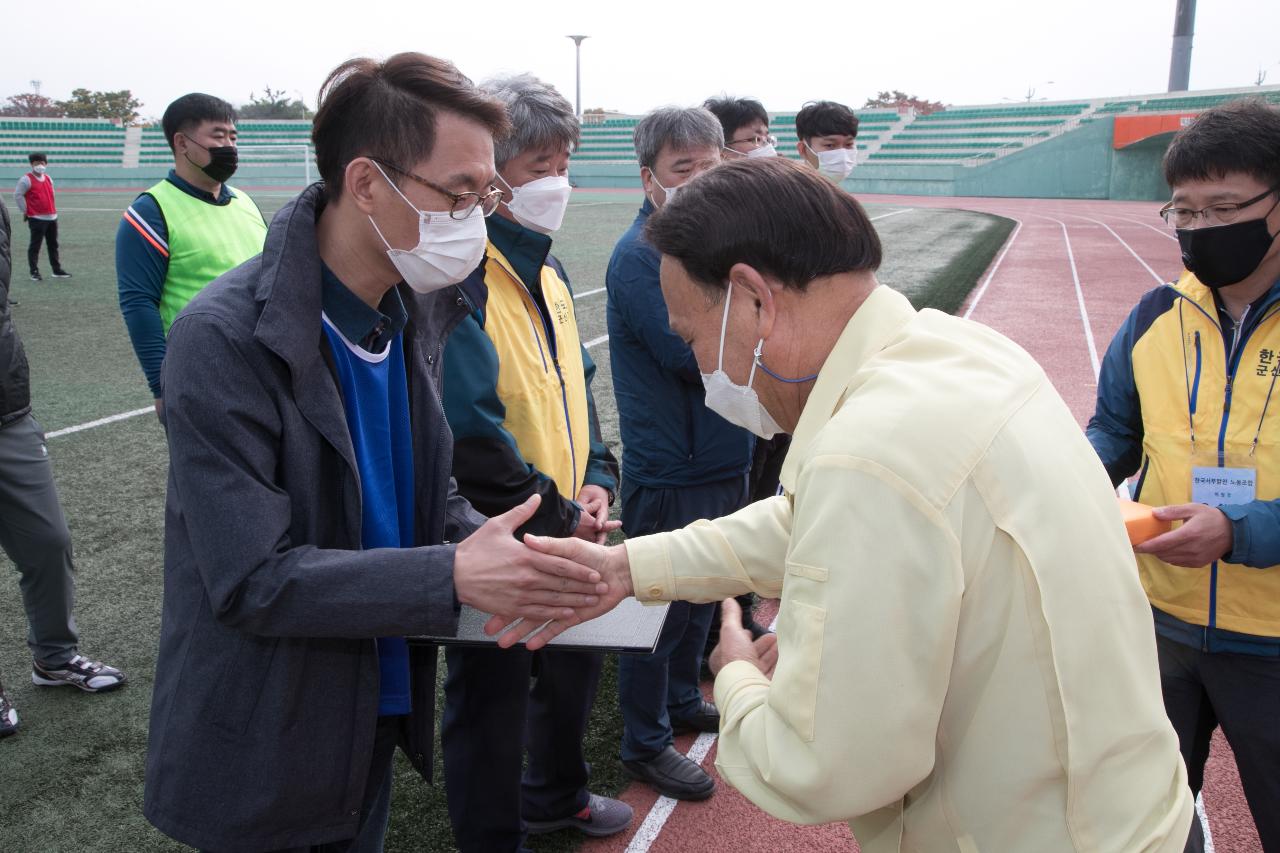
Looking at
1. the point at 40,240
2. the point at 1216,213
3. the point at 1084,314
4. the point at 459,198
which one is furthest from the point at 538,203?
the point at 40,240

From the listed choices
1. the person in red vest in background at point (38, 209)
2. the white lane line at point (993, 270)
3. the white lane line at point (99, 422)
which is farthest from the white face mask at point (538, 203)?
the person in red vest in background at point (38, 209)

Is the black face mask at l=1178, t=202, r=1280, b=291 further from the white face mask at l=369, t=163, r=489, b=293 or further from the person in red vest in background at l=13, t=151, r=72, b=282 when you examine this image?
the person in red vest in background at l=13, t=151, r=72, b=282

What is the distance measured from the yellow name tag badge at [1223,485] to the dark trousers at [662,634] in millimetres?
1530

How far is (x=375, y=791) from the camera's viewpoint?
2123mm

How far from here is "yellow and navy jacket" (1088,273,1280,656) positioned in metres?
2.26

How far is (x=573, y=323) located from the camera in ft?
10.3

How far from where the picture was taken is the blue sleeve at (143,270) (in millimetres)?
4227

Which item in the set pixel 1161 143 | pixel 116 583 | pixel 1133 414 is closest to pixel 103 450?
pixel 116 583

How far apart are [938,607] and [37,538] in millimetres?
3779

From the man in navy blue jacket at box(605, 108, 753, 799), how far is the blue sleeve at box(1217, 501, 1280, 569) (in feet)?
5.10

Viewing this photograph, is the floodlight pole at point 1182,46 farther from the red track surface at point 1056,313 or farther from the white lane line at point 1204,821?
the white lane line at point 1204,821

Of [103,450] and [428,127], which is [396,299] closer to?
[428,127]

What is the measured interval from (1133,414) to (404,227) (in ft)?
6.33

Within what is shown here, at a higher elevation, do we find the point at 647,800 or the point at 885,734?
the point at 885,734
